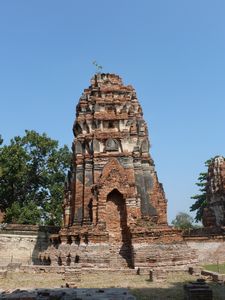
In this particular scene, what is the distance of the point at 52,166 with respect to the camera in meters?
31.4

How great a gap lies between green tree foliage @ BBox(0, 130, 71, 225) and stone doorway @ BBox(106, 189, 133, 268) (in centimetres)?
1227

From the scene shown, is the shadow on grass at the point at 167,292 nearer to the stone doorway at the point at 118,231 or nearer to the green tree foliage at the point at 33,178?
the stone doorway at the point at 118,231

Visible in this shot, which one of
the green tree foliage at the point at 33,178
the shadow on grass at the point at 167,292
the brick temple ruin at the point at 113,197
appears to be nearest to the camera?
the shadow on grass at the point at 167,292

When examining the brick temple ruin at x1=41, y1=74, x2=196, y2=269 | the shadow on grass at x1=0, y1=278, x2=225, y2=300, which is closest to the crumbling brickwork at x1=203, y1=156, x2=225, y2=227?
the brick temple ruin at x1=41, y1=74, x2=196, y2=269

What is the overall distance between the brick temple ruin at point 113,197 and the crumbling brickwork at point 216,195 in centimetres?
553

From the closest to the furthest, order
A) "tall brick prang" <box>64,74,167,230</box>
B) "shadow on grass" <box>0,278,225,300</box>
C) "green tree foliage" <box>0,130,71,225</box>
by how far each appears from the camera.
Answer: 1. "shadow on grass" <box>0,278,225,300</box>
2. "tall brick prang" <box>64,74,167,230</box>
3. "green tree foliage" <box>0,130,71,225</box>

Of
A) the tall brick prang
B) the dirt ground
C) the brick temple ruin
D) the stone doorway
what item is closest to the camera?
the dirt ground

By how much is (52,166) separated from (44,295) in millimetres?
23959

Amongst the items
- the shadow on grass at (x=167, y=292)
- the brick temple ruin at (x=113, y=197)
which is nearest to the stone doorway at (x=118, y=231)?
the brick temple ruin at (x=113, y=197)

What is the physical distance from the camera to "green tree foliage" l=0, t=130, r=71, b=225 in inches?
1136

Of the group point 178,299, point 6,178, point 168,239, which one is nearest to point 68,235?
point 168,239

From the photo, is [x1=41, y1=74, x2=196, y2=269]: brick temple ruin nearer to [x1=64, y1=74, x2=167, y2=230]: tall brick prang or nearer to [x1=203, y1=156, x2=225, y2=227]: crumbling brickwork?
[x1=64, y1=74, x2=167, y2=230]: tall brick prang

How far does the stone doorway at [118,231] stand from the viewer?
15.9 m

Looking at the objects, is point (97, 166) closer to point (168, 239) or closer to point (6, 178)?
point (168, 239)
